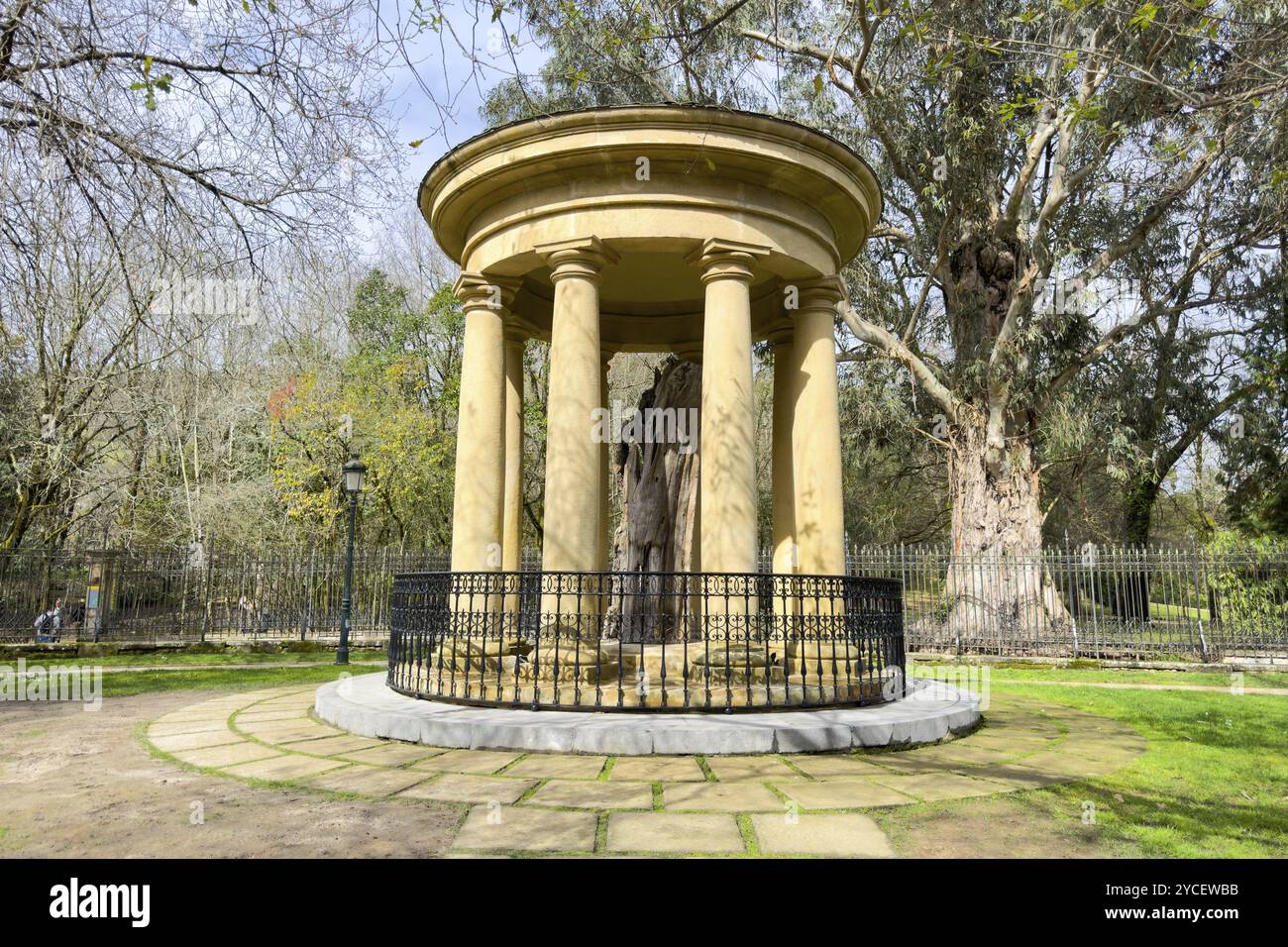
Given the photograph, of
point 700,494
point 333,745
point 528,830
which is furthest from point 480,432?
point 528,830

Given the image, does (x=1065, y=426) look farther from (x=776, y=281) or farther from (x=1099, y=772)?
(x=1099, y=772)

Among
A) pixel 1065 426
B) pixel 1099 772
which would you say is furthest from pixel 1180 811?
pixel 1065 426

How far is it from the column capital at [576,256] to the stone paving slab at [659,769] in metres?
4.89

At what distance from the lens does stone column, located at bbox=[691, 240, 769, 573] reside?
7.52 metres

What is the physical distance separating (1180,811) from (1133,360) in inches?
770

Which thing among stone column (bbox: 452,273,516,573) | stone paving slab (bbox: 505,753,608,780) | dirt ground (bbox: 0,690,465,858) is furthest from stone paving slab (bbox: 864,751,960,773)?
stone column (bbox: 452,273,516,573)

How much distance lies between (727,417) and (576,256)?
7.63ft

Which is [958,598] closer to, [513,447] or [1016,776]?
[513,447]

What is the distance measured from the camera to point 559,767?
202 inches

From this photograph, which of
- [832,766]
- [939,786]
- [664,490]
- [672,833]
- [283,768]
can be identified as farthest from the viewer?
[664,490]

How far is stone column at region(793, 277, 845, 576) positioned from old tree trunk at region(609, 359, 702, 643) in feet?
5.43

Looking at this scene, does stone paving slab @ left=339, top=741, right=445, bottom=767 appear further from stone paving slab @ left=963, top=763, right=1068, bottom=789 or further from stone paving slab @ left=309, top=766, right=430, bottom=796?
stone paving slab @ left=963, top=763, right=1068, bottom=789

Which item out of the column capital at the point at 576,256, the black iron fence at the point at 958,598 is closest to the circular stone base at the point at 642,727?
the column capital at the point at 576,256

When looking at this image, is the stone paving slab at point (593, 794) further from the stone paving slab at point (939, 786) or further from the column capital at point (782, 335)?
the column capital at point (782, 335)
